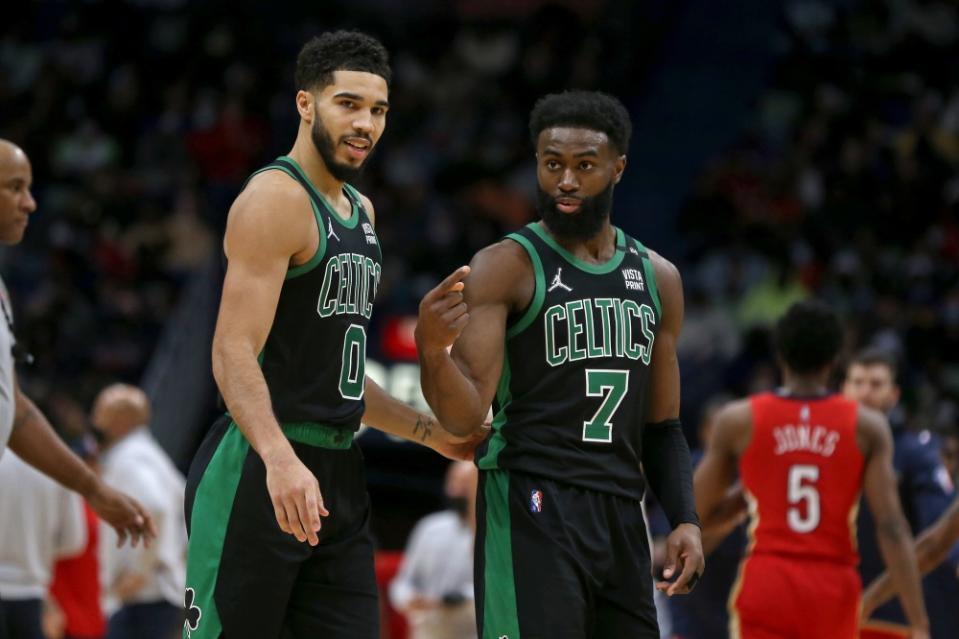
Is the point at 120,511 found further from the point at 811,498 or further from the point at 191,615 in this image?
the point at 811,498

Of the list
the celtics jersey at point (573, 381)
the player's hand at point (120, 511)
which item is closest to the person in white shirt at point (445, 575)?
the player's hand at point (120, 511)

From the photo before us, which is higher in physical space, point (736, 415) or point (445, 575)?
point (736, 415)

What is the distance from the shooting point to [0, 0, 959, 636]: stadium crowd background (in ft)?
49.4

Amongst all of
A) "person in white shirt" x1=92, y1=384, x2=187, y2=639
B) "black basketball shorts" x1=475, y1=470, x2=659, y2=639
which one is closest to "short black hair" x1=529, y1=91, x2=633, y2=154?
"black basketball shorts" x1=475, y1=470, x2=659, y2=639

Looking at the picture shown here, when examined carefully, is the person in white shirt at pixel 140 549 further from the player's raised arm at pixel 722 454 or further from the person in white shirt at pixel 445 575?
the player's raised arm at pixel 722 454

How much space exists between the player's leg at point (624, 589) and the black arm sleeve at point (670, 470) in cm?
20

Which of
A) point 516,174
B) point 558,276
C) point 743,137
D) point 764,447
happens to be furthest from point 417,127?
point 558,276

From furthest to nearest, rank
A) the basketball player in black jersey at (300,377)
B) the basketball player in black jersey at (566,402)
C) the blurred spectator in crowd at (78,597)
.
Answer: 1. the blurred spectator in crowd at (78,597)
2. the basketball player in black jersey at (566,402)
3. the basketball player in black jersey at (300,377)

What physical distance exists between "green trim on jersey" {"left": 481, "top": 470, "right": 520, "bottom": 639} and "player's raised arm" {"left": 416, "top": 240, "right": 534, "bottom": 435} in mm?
248

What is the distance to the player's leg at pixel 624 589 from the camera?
4.82 metres

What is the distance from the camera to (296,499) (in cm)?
412

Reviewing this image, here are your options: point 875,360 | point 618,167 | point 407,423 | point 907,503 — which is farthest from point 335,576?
point 907,503

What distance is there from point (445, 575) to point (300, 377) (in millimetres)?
6142

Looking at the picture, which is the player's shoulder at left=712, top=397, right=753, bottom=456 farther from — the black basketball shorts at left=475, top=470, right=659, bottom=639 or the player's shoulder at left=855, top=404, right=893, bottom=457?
the black basketball shorts at left=475, top=470, right=659, bottom=639
